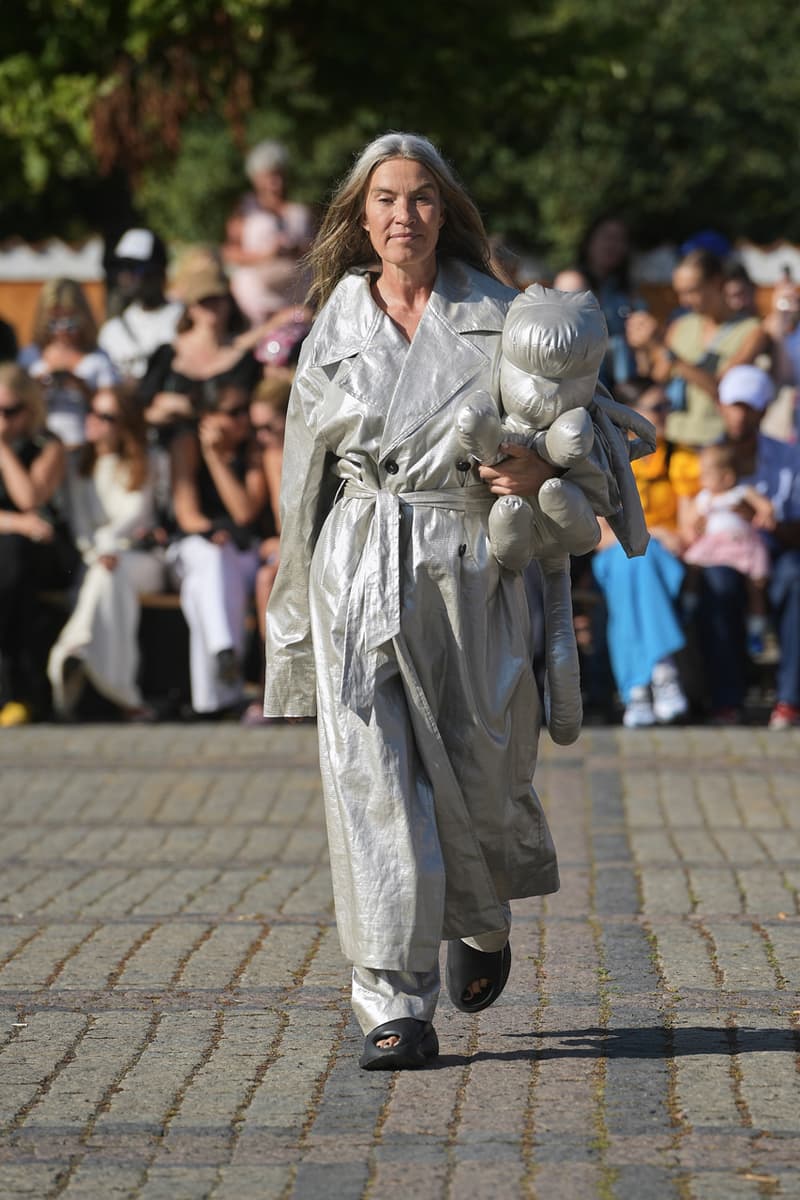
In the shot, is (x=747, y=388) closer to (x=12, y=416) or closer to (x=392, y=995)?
(x=12, y=416)

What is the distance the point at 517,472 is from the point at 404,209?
0.69 m

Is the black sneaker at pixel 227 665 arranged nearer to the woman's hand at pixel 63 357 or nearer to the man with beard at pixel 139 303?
the woman's hand at pixel 63 357

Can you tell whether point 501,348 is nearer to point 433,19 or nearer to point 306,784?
point 306,784

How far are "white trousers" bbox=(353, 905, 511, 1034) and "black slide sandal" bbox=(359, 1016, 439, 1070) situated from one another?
15mm

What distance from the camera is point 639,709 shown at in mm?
11172

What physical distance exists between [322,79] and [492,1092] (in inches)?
461

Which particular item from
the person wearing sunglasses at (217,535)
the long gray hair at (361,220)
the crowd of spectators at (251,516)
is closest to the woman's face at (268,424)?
the crowd of spectators at (251,516)

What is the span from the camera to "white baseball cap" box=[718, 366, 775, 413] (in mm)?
11828

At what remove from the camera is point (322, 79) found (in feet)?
51.0

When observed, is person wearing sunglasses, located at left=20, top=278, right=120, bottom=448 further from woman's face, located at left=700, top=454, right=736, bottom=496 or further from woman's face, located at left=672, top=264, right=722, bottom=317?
woman's face, located at left=700, top=454, right=736, bottom=496

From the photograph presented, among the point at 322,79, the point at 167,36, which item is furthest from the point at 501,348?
the point at 322,79

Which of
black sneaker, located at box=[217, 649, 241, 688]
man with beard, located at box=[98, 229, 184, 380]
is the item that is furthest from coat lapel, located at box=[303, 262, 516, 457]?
man with beard, located at box=[98, 229, 184, 380]

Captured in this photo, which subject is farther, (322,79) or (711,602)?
(322,79)

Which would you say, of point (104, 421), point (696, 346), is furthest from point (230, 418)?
point (696, 346)
